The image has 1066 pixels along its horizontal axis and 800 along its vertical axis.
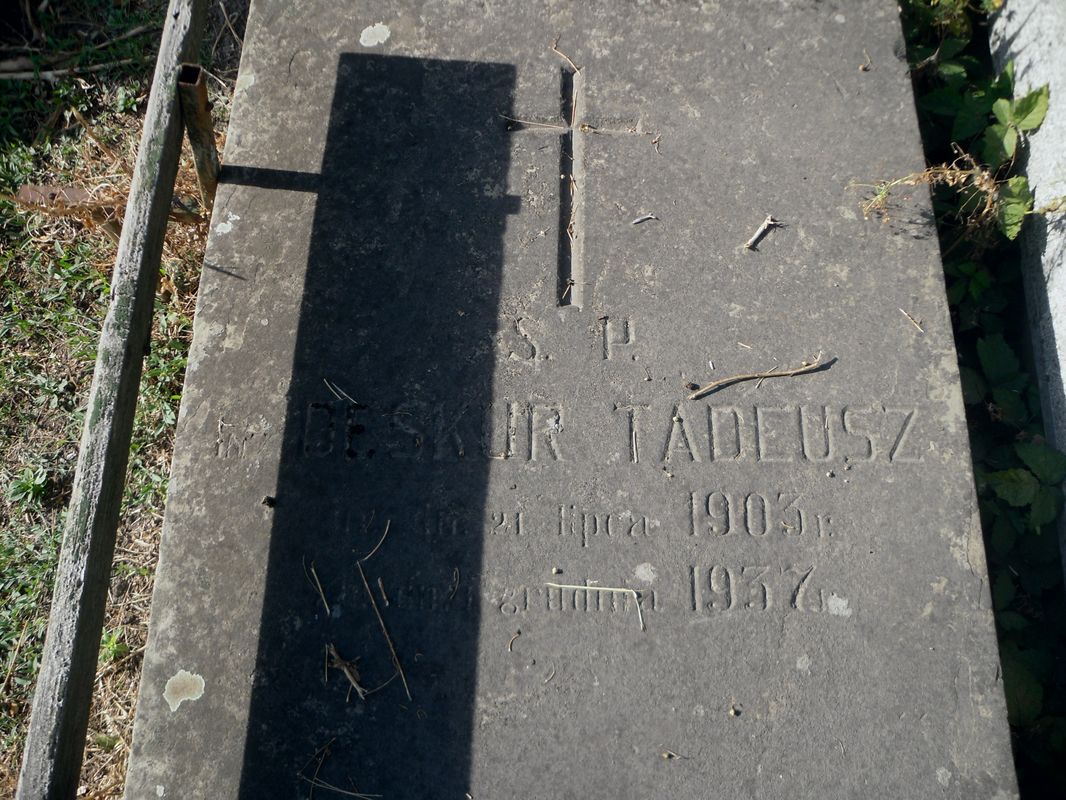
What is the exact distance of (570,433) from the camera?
8.06 ft

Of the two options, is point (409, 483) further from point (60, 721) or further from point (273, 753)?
point (60, 721)

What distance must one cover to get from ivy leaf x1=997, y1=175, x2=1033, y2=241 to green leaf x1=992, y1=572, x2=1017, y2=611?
4.03 feet

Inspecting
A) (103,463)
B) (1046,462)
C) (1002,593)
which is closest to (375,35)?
(103,463)

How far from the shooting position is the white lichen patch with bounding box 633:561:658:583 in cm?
233

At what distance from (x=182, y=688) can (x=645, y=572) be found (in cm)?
132

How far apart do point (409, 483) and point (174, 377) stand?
1462 millimetres

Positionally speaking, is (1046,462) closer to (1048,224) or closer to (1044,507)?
(1044,507)

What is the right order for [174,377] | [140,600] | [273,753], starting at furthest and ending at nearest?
[174,377] → [140,600] → [273,753]

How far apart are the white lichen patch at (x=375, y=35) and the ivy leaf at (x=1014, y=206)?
2322 millimetres

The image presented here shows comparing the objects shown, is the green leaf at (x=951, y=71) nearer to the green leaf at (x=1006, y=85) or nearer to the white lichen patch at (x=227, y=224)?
the green leaf at (x=1006, y=85)

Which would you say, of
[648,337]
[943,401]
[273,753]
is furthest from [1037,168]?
[273,753]

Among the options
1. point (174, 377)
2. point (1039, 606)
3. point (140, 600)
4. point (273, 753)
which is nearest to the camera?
point (273, 753)

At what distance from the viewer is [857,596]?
7.58ft

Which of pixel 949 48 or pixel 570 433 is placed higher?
pixel 949 48
